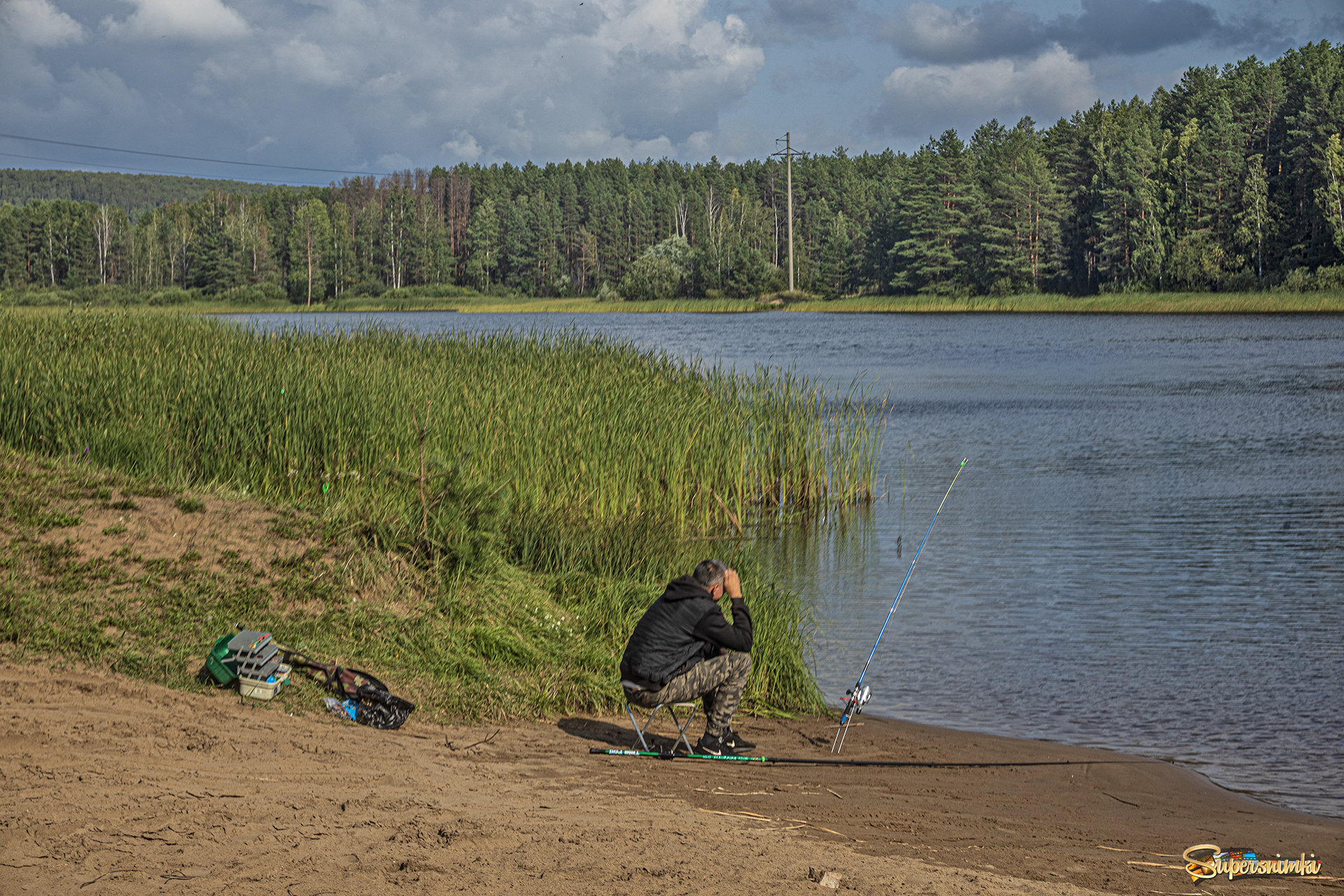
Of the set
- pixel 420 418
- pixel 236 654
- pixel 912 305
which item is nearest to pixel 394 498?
pixel 420 418

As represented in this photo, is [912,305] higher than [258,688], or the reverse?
[912,305]

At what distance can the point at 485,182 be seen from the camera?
6403 inches

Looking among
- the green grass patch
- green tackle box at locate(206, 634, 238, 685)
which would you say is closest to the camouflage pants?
the green grass patch

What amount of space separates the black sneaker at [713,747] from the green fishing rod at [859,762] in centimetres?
4

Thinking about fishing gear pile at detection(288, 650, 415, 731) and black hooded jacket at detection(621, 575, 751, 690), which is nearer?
black hooded jacket at detection(621, 575, 751, 690)

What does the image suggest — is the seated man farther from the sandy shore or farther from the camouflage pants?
the sandy shore

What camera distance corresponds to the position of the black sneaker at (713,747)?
7668mm

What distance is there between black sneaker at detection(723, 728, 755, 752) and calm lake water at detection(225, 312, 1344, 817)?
2368 millimetres

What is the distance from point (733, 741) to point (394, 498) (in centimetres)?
452

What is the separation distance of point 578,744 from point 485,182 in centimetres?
16077

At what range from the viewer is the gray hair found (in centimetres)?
758

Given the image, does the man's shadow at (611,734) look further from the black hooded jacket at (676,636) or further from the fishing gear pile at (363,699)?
the fishing gear pile at (363,699)

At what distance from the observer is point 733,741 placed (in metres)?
7.75

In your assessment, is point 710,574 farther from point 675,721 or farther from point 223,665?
point 223,665
